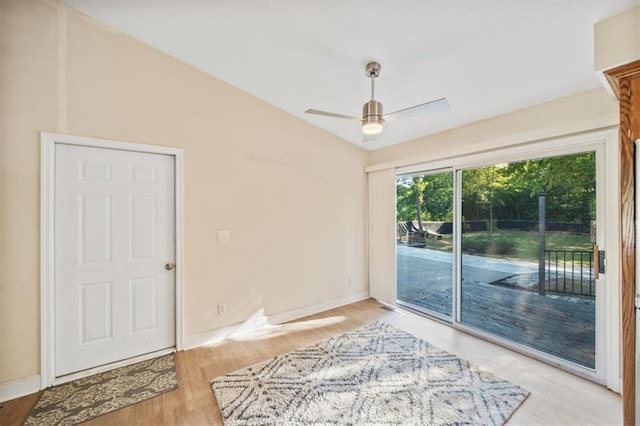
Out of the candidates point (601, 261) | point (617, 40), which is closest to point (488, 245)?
point (601, 261)

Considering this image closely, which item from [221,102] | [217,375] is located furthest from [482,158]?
[217,375]

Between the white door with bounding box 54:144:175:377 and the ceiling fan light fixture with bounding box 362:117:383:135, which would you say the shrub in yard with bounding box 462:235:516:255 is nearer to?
the ceiling fan light fixture with bounding box 362:117:383:135

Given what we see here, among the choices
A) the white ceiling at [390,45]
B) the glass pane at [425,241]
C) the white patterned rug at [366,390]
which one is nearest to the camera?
the white ceiling at [390,45]

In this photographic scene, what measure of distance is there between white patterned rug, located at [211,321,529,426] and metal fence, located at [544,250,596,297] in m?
1.10

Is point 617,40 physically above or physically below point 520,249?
above

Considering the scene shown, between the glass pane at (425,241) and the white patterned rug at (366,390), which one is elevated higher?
the glass pane at (425,241)

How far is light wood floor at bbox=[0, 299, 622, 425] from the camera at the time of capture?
196 centimetres

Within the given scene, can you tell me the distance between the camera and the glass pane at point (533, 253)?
251 cm

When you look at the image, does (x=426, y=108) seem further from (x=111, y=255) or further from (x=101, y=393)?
(x=101, y=393)

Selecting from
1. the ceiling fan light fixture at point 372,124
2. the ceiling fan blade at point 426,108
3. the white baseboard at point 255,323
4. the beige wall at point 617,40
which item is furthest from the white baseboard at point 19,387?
the beige wall at point 617,40

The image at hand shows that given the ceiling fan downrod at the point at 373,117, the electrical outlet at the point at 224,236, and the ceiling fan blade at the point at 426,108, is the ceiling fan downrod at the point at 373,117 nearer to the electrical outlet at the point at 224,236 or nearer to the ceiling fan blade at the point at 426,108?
the ceiling fan blade at the point at 426,108

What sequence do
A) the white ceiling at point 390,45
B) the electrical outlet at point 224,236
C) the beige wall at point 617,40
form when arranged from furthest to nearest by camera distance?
the electrical outlet at point 224,236 < the white ceiling at point 390,45 < the beige wall at point 617,40

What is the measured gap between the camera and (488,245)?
3186 mm

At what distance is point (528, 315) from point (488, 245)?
81cm
